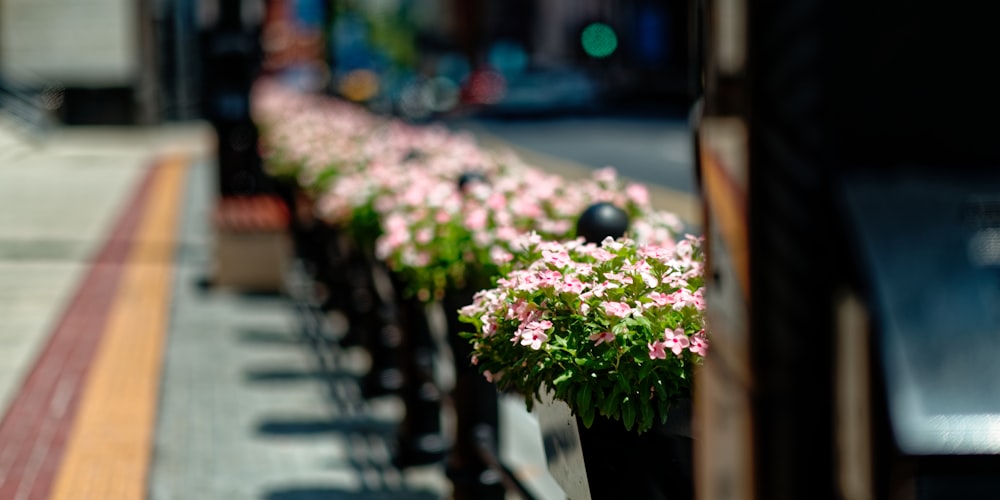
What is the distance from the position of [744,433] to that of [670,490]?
1.37m

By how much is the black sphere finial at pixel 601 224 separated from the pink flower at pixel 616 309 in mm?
947

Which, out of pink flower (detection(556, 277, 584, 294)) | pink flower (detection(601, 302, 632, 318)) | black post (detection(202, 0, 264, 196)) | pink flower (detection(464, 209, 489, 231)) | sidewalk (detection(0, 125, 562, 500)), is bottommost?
sidewalk (detection(0, 125, 562, 500))

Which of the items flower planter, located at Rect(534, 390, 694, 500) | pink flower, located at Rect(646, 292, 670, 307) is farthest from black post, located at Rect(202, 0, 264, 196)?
pink flower, located at Rect(646, 292, 670, 307)

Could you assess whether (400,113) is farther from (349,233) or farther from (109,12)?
(349,233)

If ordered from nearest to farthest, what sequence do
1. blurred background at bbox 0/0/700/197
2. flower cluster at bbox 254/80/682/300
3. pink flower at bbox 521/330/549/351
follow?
pink flower at bbox 521/330/549/351 → flower cluster at bbox 254/80/682/300 → blurred background at bbox 0/0/700/197

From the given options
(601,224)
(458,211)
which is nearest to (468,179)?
(458,211)

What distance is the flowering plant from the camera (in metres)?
3.22

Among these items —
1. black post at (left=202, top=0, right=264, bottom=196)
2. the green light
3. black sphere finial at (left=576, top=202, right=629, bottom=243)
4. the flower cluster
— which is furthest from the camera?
the green light

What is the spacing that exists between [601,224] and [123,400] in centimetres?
387

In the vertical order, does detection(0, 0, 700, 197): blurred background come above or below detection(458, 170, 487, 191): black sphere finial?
above

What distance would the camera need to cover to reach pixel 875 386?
6.18 feet

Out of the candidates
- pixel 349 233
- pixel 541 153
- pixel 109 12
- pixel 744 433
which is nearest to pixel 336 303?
pixel 349 233

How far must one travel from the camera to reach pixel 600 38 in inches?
2857

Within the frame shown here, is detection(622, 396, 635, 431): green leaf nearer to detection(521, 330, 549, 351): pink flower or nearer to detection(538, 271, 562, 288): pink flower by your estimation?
detection(521, 330, 549, 351): pink flower
